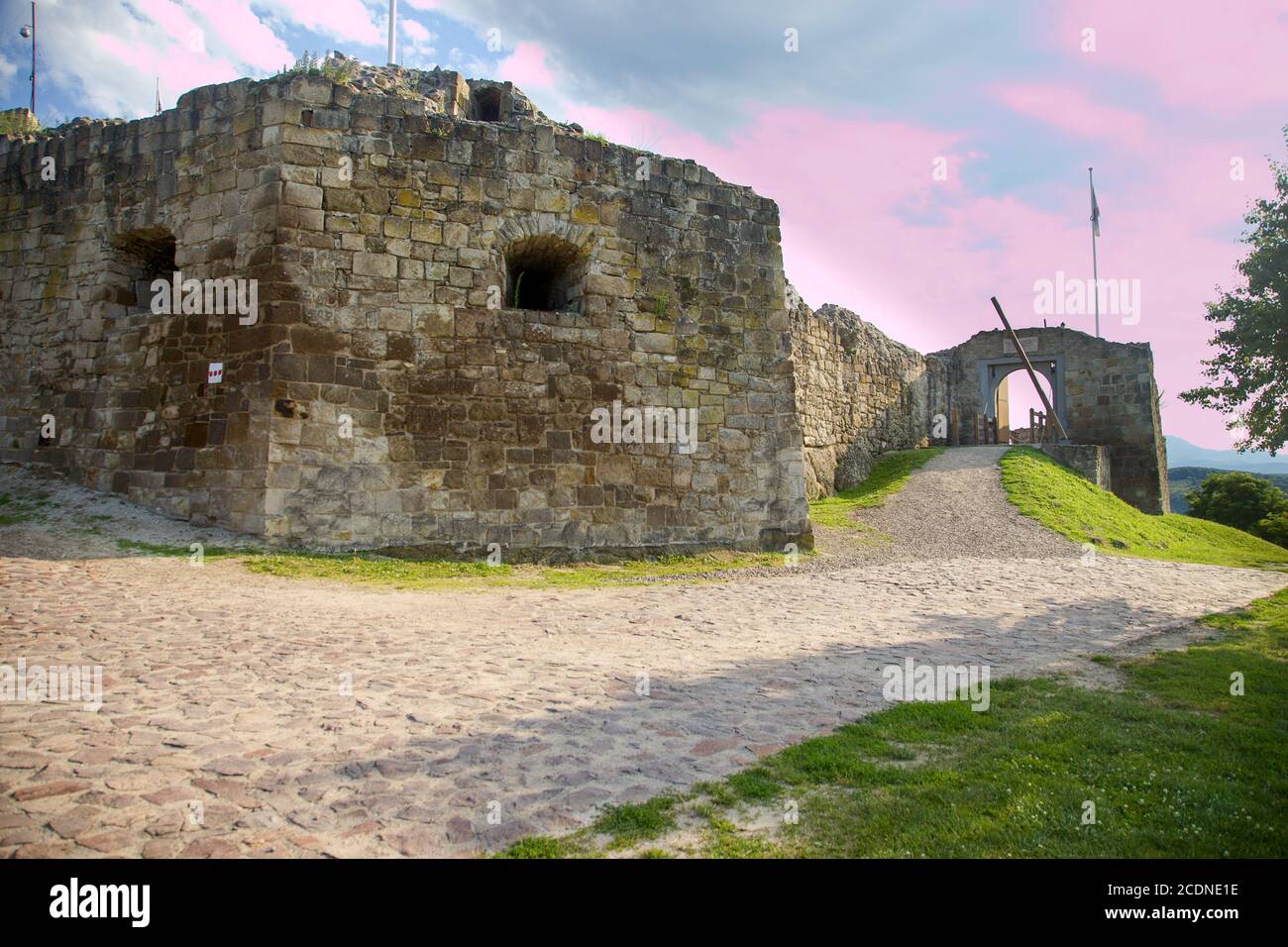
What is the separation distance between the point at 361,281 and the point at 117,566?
14.6ft

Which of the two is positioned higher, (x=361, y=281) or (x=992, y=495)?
(x=361, y=281)

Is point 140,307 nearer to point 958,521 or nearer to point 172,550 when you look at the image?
point 172,550

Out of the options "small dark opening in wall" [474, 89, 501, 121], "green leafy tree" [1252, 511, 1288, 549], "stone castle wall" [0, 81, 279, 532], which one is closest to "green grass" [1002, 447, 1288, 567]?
"green leafy tree" [1252, 511, 1288, 549]

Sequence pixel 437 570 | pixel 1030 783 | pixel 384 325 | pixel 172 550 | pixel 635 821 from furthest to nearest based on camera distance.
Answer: pixel 384 325, pixel 437 570, pixel 172 550, pixel 1030 783, pixel 635 821

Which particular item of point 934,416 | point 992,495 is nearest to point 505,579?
point 992,495

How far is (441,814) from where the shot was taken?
10.2 feet

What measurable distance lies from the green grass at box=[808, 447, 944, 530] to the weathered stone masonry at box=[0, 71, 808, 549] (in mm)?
2920

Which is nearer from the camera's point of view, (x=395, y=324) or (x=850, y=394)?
(x=395, y=324)

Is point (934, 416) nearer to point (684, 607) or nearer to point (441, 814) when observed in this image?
point (684, 607)

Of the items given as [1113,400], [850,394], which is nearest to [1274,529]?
[1113,400]

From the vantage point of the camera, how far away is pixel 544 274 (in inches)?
484

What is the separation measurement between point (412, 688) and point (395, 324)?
658 centimetres

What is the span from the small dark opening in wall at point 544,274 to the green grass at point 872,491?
6499mm
